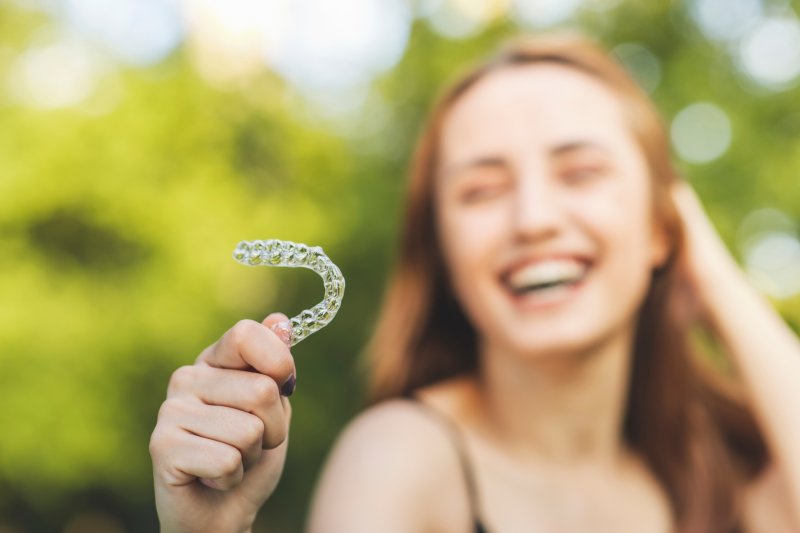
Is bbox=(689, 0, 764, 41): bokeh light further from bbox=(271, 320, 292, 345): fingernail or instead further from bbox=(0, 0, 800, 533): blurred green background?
bbox=(271, 320, 292, 345): fingernail

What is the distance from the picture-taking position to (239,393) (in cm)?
95

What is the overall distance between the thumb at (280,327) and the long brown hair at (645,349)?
3.39 ft

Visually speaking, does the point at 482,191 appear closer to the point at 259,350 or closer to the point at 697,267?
the point at 697,267

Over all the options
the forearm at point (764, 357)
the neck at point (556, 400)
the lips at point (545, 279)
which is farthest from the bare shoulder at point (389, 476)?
the forearm at point (764, 357)

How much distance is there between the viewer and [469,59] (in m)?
4.66

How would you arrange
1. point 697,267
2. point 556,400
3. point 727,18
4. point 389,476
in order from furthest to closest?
1. point 727,18
2. point 697,267
3. point 556,400
4. point 389,476

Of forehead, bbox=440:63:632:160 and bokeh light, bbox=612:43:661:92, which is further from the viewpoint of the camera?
bokeh light, bbox=612:43:661:92

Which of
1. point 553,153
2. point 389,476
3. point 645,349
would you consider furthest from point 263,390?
point 645,349

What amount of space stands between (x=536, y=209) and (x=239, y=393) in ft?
2.93

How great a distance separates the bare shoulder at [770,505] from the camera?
1895mm

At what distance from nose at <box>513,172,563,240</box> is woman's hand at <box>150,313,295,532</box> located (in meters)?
0.78

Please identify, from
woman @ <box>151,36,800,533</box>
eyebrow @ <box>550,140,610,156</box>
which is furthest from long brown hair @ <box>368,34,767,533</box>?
eyebrow @ <box>550,140,610,156</box>

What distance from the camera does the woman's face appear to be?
1.67 metres

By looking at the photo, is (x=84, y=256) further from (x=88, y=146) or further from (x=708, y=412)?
(x=708, y=412)
